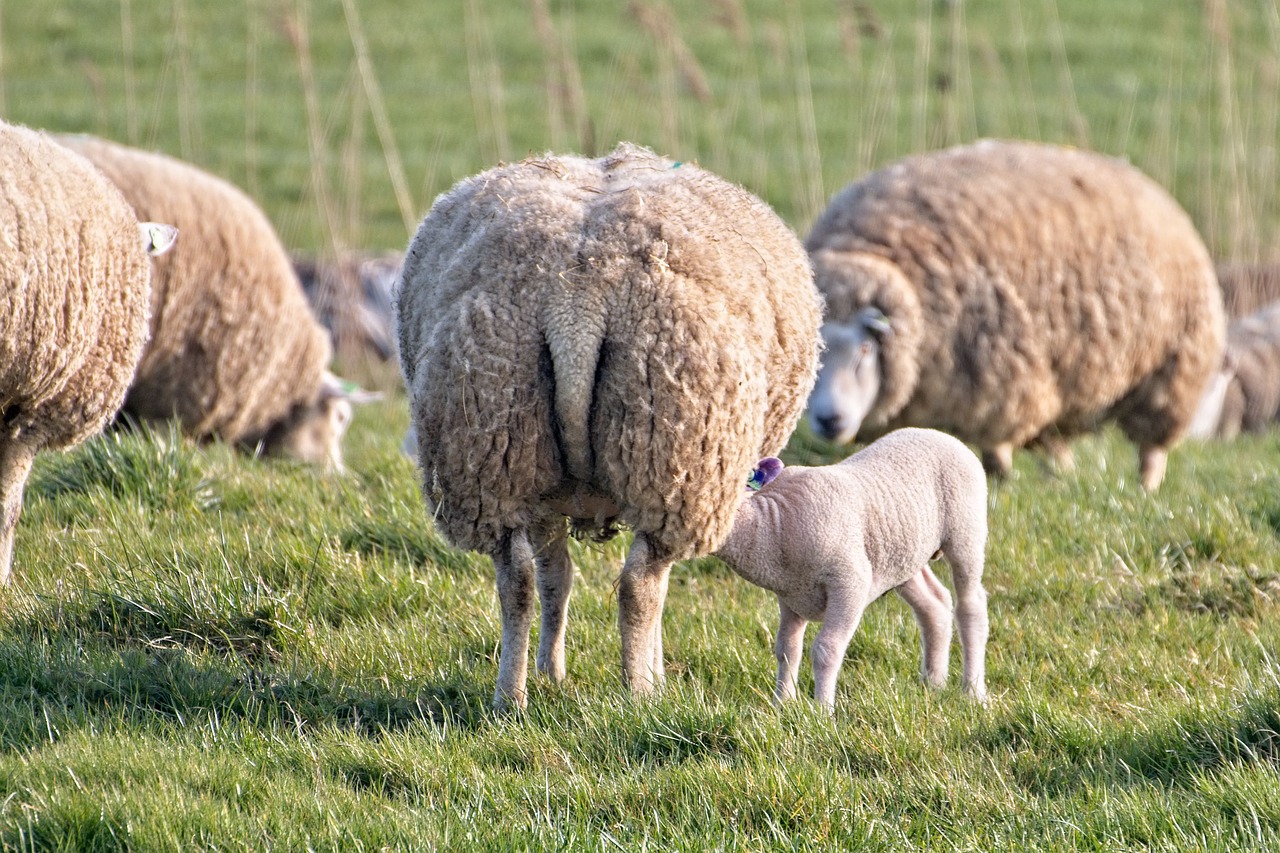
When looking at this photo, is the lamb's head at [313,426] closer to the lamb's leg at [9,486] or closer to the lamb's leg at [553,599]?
the lamb's leg at [9,486]

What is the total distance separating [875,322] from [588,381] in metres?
3.12

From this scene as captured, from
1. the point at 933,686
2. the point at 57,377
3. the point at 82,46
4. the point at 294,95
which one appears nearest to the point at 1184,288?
the point at 933,686

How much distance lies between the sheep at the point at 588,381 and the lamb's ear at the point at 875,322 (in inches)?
102

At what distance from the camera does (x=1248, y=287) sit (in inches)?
432

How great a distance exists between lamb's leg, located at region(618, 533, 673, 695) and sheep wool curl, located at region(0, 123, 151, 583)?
5.70ft

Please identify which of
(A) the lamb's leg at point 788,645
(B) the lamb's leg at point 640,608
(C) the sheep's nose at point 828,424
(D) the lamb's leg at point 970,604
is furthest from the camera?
(C) the sheep's nose at point 828,424

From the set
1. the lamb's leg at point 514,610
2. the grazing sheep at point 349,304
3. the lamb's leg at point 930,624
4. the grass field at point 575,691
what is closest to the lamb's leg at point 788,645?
the grass field at point 575,691

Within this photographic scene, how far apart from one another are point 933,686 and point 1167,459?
159 inches

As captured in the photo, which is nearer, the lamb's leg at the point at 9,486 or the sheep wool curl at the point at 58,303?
the sheep wool curl at the point at 58,303

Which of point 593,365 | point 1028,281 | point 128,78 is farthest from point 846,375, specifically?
point 128,78

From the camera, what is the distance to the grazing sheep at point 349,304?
35.0 ft

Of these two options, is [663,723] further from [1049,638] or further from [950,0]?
[950,0]

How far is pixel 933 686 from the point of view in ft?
11.8

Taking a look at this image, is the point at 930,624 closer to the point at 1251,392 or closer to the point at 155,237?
the point at 155,237
